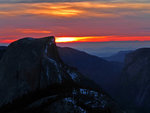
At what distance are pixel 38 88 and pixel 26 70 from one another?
3917 mm

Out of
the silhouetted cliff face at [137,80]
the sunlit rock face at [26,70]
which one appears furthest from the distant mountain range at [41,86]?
the silhouetted cliff face at [137,80]

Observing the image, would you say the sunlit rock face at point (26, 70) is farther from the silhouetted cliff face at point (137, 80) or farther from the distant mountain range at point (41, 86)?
the silhouetted cliff face at point (137, 80)

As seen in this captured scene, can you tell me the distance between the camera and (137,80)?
446ft

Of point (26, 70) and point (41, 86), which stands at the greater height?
point (26, 70)

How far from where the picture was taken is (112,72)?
198m

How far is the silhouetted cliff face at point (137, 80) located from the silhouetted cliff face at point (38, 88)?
275 feet

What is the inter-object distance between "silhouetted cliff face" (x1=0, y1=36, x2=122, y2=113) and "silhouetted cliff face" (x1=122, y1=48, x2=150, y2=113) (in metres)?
83.9

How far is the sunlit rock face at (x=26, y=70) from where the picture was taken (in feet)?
129

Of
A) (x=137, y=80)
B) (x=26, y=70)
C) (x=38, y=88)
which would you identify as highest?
(x=26, y=70)

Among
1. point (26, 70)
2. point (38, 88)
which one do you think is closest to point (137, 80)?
point (26, 70)

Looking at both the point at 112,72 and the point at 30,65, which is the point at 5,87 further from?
the point at 112,72

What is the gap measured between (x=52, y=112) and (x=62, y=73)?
1086cm

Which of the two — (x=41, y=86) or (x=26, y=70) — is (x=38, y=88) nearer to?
(x=41, y=86)

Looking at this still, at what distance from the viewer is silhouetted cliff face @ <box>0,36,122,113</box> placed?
112ft
